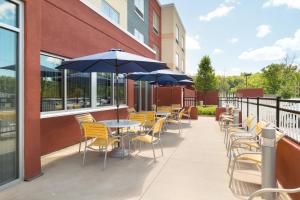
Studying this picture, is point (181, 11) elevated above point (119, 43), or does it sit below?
above

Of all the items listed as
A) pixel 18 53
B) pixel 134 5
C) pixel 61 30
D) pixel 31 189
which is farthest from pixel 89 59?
pixel 134 5

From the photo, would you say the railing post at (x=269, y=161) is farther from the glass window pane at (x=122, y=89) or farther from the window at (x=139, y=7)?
the window at (x=139, y=7)

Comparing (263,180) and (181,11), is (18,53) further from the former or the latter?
(181,11)

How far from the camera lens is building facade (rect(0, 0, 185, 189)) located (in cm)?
415

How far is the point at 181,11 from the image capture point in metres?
29.2

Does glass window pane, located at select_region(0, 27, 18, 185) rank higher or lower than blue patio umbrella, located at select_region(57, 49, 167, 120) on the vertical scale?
lower

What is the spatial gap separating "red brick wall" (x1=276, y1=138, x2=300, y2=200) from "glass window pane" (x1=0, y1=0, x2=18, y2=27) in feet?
16.6

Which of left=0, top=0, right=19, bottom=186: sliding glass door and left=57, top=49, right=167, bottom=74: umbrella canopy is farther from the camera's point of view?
left=57, top=49, right=167, bottom=74: umbrella canopy

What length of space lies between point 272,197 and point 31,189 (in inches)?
151

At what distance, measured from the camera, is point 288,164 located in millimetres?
4008

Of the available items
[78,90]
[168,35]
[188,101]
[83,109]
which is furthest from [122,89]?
[168,35]

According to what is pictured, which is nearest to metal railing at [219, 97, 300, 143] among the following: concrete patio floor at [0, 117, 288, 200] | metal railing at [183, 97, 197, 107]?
concrete patio floor at [0, 117, 288, 200]

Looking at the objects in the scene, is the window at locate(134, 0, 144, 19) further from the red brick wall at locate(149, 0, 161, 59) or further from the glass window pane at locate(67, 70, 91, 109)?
the glass window pane at locate(67, 70, 91, 109)

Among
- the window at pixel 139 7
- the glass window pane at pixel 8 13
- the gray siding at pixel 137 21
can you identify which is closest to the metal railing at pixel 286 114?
the glass window pane at pixel 8 13
